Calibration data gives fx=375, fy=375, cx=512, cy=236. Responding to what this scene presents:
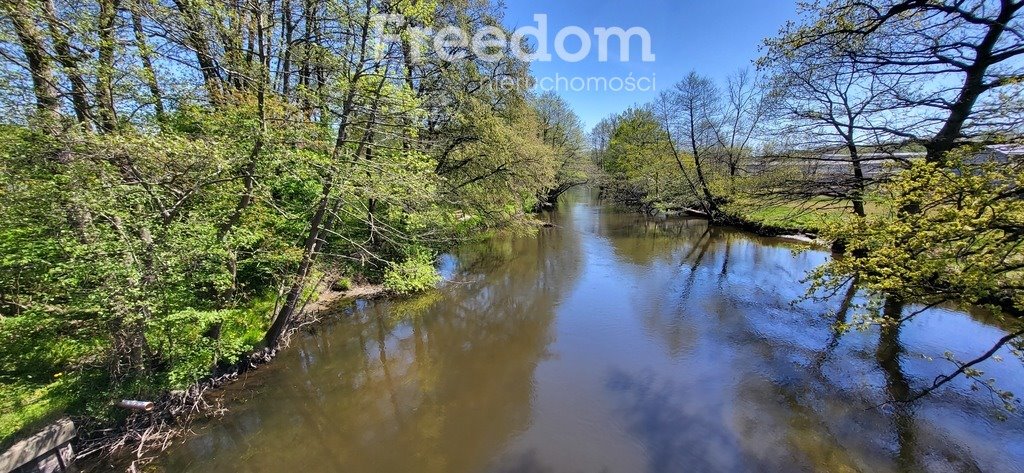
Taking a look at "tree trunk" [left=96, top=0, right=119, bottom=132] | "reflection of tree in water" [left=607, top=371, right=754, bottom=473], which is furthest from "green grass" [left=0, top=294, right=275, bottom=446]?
"reflection of tree in water" [left=607, top=371, right=754, bottom=473]

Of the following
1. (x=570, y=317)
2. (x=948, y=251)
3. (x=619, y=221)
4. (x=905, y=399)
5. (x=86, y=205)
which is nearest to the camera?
(x=948, y=251)

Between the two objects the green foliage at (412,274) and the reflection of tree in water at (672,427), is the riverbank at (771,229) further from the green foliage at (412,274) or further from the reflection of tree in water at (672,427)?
the green foliage at (412,274)

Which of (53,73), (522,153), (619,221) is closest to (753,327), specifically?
(522,153)

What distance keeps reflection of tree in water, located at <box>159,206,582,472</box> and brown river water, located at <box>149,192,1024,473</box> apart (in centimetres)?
3

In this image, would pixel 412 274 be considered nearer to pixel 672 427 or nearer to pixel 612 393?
pixel 612 393

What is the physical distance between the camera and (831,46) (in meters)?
5.48

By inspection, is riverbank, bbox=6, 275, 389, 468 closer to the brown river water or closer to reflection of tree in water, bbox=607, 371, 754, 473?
the brown river water

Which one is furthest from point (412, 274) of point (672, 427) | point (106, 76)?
point (672, 427)

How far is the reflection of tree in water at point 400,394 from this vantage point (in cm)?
518

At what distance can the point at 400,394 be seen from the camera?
6512 millimetres

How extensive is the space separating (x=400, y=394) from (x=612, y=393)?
12.0 ft

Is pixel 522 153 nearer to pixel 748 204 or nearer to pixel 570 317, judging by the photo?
pixel 570 317

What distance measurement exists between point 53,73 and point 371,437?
237 inches

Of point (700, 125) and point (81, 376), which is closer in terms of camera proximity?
point (81, 376)
